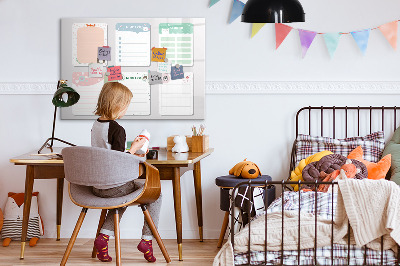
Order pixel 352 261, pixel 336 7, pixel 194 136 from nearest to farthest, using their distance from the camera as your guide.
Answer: pixel 352 261
pixel 194 136
pixel 336 7

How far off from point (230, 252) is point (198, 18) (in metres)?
1.93

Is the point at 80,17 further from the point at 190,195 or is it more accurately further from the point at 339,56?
the point at 339,56

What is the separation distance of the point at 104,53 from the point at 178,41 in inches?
20.9

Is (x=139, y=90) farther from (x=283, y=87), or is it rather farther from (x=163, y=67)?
(x=283, y=87)

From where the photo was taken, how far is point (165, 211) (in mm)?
4465

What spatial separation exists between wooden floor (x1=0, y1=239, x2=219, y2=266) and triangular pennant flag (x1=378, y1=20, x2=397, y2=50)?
72.9 inches

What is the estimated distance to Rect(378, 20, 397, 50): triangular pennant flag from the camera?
14.1ft

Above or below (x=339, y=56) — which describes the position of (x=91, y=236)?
below

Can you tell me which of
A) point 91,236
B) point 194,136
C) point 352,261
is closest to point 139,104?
point 194,136

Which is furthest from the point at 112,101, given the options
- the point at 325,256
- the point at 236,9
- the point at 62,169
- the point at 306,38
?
the point at 306,38

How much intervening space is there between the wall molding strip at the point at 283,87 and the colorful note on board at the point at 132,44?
1.62 feet

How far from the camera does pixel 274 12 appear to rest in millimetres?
3129

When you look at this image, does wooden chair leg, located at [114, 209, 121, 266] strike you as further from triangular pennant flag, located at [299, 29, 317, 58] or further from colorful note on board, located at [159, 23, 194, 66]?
triangular pennant flag, located at [299, 29, 317, 58]

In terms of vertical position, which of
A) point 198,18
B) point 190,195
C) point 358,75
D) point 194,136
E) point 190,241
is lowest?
Result: point 190,241
